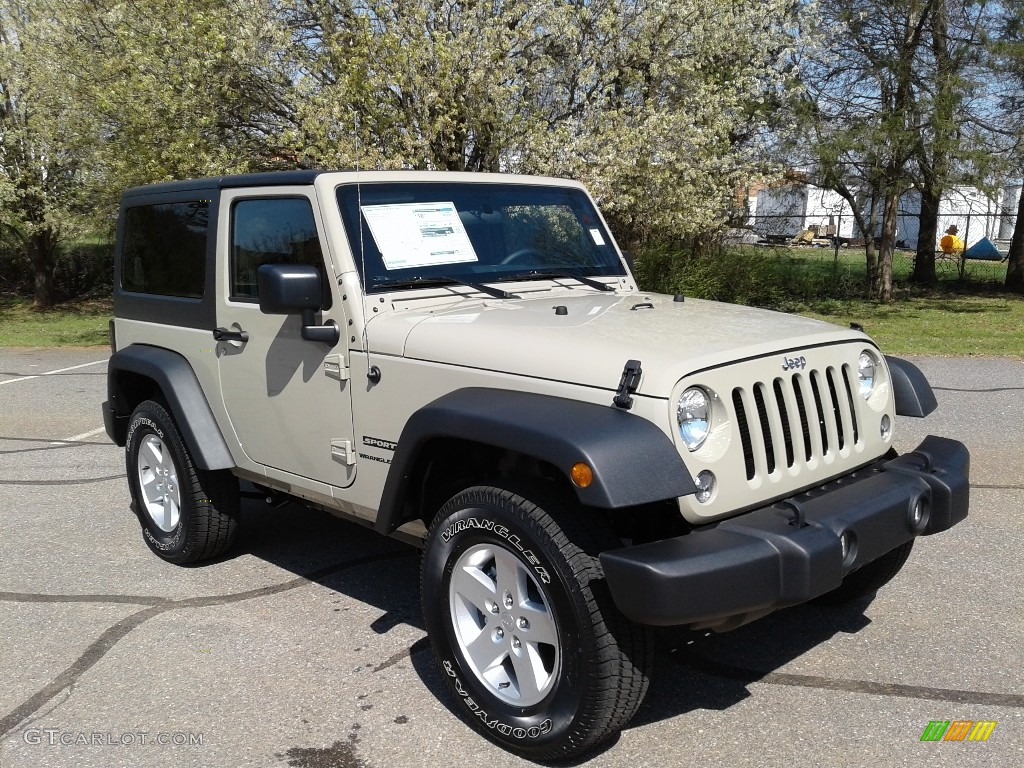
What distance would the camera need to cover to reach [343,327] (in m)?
3.79

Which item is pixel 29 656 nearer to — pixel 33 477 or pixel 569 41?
pixel 33 477

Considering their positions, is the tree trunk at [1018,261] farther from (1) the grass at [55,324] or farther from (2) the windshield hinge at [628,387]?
(2) the windshield hinge at [628,387]

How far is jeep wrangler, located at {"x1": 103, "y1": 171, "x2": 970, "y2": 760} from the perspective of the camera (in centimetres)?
288

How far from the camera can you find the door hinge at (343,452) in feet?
12.6

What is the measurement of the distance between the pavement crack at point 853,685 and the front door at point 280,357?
157 cm

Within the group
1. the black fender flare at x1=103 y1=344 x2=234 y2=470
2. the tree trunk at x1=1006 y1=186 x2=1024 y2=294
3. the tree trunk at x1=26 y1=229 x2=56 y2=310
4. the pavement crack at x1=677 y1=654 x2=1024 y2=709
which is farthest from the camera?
the tree trunk at x1=26 y1=229 x2=56 y2=310

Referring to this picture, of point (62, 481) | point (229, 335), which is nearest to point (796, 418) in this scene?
point (229, 335)

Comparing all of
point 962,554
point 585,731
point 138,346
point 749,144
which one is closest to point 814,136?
point 749,144

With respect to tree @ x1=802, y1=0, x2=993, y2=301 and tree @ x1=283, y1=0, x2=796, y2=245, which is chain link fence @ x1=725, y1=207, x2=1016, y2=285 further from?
tree @ x1=283, y1=0, x2=796, y2=245

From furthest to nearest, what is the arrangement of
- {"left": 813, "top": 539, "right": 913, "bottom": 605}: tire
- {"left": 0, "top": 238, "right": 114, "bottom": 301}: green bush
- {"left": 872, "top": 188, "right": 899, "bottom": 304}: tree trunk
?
{"left": 0, "top": 238, "right": 114, "bottom": 301}: green bush → {"left": 872, "top": 188, "right": 899, "bottom": 304}: tree trunk → {"left": 813, "top": 539, "right": 913, "bottom": 605}: tire

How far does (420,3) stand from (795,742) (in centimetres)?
1095

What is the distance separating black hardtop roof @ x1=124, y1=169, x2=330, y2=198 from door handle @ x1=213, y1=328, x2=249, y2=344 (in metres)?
0.66

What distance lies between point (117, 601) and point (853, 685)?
10.6 ft

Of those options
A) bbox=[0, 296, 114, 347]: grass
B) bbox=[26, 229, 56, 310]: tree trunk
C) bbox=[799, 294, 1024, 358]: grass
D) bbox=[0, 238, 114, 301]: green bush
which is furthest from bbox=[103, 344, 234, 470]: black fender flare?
bbox=[0, 238, 114, 301]: green bush
